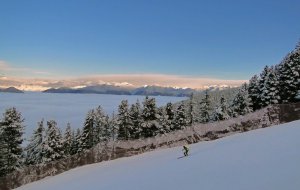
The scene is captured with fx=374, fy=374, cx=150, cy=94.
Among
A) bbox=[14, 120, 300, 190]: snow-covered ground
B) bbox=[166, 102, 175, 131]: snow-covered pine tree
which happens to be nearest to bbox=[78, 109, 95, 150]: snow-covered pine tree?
bbox=[166, 102, 175, 131]: snow-covered pine tree

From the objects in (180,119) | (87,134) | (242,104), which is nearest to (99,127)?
(87,134)

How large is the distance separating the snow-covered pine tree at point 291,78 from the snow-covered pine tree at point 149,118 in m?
19.4

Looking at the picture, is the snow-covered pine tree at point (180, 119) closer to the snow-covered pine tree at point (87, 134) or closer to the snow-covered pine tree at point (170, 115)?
the snow-covered pine tree at point (170, 115)

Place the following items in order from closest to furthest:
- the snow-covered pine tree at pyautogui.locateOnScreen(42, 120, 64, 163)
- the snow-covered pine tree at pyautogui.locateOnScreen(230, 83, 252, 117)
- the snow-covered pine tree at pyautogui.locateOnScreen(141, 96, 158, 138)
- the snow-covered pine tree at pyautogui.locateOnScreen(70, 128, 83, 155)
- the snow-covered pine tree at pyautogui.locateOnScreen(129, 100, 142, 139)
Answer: the snow-covered pine tree at pyautogui.locateOnScreen(42, 120, 64, 163), the snow-covered pine tree at pyautogui.locateOnScreen(141, 96, 158, 138), the snow-covered pine tree at pyautogui.locateOnScreen(230, 83, 252, 117), the snow-covered pine tree at pyautogui.locateOnScreen(129, 100, 142, 139), the snow-covered pine tree at pyautogui.locateOnScreen(70, 128, 83, 155)

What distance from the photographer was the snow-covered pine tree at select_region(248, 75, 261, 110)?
6103cm

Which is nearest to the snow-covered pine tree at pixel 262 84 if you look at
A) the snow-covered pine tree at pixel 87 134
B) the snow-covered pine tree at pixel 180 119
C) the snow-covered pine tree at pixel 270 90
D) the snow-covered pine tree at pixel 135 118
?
the snow-covered pine tree at pixel 270 90

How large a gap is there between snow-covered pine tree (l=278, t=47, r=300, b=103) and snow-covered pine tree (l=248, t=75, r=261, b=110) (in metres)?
5.08

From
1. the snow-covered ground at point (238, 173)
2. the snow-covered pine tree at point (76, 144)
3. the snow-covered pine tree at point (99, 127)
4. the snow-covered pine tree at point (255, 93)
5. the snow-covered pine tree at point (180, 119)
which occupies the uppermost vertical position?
the snow-covered pine tree at point (255, 93)

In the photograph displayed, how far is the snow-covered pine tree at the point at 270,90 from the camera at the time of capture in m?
56.5

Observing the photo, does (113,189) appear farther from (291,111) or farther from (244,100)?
(244,100)

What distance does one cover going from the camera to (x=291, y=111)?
31.8 meters

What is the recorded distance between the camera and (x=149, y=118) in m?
57.4

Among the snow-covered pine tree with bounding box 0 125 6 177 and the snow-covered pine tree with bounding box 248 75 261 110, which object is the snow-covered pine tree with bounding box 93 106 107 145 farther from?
the snow-covered pine tree with bounding box 248 75 261 110

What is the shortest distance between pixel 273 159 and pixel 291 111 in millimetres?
19625
